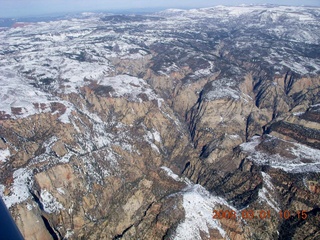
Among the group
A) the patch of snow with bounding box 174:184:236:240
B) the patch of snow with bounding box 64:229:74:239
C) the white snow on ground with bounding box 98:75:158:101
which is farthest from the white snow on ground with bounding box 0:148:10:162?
the white snow on ground with bounding box 98:75:158:101

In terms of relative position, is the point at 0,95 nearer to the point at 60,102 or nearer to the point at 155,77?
the point at 60,102

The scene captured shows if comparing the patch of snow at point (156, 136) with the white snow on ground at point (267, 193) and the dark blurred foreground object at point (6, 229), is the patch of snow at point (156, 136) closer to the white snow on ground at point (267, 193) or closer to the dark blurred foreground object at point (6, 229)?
the white snow on ground at point (267, 193)

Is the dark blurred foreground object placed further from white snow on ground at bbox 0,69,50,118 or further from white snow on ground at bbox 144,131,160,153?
white snow on ground at bbox 0,69,50,118

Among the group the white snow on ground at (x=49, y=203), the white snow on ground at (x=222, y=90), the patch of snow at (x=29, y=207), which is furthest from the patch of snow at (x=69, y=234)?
the white snow on ground at (x=222, y=90)


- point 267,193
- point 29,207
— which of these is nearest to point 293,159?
point 267,193

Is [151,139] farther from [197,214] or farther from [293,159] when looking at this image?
[197,214]
